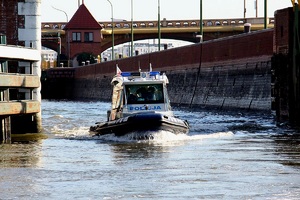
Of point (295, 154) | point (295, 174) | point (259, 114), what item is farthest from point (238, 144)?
point (259, 114)

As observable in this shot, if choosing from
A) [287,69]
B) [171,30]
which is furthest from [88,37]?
[287,69]

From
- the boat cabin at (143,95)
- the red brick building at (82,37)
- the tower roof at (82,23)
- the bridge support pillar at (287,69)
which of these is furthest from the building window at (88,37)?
the boat cabin at (143,95)

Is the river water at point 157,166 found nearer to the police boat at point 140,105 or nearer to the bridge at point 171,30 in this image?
the police boat at point 140,105

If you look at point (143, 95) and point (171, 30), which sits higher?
point (171, 30)

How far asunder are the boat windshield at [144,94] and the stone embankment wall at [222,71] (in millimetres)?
15186

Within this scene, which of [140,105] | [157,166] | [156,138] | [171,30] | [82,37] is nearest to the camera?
[157,166]

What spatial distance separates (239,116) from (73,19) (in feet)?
325

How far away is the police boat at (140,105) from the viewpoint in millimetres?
29891

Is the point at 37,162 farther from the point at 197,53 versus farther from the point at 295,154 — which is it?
the point at 197,53

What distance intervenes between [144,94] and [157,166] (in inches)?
398

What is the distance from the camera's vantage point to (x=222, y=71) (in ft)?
190

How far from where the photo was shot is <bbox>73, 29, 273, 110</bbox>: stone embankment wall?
4931 cm

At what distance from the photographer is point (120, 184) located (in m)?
18.4

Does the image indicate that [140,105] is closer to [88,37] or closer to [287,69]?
[287,69]
